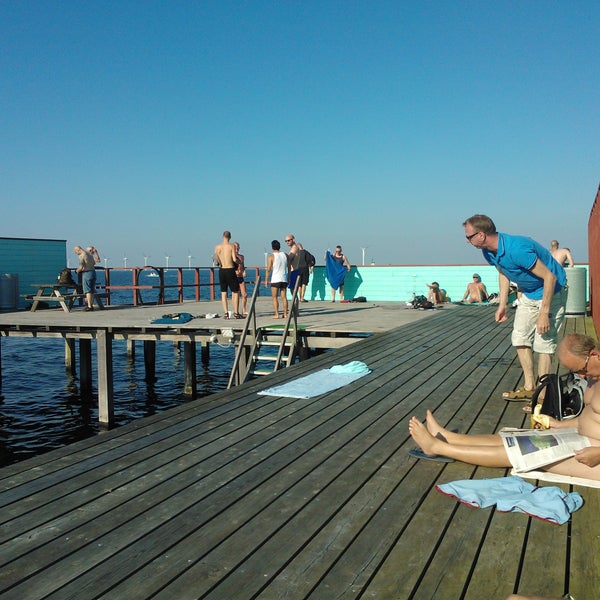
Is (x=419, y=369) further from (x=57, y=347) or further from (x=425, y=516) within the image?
(x=57, y=347)

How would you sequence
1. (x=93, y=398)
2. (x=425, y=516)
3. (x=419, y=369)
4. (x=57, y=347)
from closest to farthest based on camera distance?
(x=425, y=516), (x=419, y=369), (x=93, y=398), (x=57, y=347)

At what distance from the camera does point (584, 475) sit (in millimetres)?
3291

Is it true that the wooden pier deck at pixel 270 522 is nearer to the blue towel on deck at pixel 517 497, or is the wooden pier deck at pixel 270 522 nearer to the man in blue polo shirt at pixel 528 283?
the blue towel on deck at pixel 517 497

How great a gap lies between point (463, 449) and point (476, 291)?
48.1 ft

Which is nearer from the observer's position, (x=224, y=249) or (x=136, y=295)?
(x=224, y=249)

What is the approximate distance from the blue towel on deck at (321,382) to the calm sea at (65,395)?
6.33 meters

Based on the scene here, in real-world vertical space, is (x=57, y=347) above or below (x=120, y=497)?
below

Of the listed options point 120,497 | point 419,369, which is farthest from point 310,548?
point 419,369

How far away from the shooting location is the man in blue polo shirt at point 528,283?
191 inches

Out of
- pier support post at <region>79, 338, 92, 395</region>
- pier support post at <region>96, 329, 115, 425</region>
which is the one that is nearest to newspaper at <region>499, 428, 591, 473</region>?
pier support post at <region>96, 329, 115, 425</region>

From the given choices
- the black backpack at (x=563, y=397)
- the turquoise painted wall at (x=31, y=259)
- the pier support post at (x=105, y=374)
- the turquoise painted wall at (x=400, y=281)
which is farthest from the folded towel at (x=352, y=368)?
the turquoise painted wall at (x=31, y=259)

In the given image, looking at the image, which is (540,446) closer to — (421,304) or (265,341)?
(265,341)

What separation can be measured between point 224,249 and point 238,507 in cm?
893

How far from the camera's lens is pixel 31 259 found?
1886 centimetres
